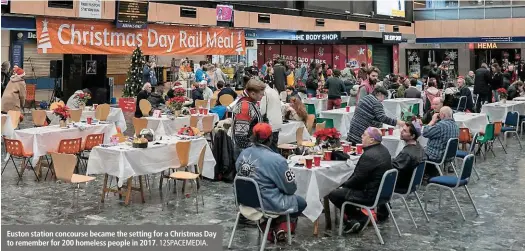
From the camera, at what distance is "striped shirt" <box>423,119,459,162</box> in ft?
29.3

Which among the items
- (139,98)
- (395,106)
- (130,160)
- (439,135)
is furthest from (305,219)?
(395,106)

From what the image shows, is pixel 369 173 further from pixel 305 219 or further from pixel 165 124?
pixel 165 124

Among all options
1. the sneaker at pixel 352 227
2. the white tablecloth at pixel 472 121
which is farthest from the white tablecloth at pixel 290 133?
the sneaker at pixel 352 227

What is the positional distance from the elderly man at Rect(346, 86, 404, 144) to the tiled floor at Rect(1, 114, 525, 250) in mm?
1054

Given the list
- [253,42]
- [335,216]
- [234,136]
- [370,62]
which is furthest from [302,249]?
[370,62]

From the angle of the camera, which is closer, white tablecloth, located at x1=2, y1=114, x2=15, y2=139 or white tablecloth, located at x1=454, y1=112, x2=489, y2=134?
white tablecloth, located at x1=2, y1=114, x2=15, y2=139

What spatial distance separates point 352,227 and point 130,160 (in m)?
2.98

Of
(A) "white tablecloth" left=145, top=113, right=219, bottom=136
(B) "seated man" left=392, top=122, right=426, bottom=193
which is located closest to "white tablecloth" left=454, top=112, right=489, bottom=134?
(B) "seated man" left=392, top=122, right=426, bottom=193

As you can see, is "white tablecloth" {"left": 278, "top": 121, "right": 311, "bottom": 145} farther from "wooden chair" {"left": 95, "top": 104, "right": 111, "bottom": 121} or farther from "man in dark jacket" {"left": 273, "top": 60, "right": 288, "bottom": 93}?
"man in dark jacket" {"left": 273, "top": 60, "right": 288, "bottom": 93}

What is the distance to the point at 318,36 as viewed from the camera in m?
24.8

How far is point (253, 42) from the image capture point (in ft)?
81.5

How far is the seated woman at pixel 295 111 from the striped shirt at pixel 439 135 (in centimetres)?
280

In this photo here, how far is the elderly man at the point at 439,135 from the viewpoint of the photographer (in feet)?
29.2

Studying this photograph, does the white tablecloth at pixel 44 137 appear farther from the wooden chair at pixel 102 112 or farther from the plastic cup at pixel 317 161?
the plastic cup at pixel 317 161
